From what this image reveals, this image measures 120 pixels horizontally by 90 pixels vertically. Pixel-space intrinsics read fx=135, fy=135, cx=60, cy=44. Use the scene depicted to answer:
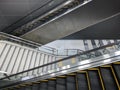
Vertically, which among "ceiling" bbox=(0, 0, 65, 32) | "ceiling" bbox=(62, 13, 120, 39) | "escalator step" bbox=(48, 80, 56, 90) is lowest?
"escalator step" bbox=(48, 80, 56, 90)

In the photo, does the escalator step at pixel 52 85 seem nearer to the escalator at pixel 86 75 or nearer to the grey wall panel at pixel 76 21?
the escalator at pixel 86 75

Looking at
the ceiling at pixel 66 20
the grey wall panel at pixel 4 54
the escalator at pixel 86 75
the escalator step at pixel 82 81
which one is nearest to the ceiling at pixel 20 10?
the ceiling at pixel 66 20

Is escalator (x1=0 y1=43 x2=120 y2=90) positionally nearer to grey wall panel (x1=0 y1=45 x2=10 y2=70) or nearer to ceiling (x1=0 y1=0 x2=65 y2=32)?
grey wall panel (x1=0 y1=45 x2=10 y2=70)

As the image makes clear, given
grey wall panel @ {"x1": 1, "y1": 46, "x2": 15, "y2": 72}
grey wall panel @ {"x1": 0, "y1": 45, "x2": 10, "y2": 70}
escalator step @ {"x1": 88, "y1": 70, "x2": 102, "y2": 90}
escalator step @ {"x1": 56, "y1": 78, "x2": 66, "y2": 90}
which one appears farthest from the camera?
grey wall panel @ {"x1": 0, "y1": 45, "x2": 10, "y2": 70}

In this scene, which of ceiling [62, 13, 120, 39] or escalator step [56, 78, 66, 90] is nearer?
escalator step [56, 78, 66, 90]

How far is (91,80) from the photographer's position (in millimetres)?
2387

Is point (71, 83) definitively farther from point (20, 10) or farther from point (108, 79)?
point (20, 10)

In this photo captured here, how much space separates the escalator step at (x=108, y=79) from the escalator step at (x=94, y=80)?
120mm

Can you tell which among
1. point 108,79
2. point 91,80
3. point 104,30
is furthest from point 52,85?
point 104,30

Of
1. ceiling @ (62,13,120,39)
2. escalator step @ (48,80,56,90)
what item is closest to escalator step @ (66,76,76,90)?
escalator step @ (48,80,56,90)

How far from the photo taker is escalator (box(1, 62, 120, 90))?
7.03 ft

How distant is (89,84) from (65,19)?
389 cm

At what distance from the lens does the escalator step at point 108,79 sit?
2.06m

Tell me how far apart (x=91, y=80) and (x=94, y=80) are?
2.3 inches
